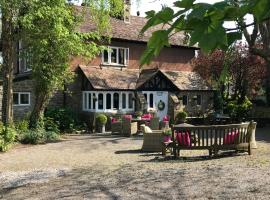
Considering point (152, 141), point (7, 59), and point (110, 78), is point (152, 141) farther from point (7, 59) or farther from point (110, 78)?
point (110, 78)

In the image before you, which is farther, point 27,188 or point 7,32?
point 7,32

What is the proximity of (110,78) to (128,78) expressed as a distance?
156cm

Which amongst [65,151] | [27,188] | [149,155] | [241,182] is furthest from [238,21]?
[65,151]

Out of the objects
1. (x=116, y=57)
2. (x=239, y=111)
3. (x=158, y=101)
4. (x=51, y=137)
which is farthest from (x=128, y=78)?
(x=51, y=137)

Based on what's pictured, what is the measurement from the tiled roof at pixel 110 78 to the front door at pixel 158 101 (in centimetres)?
140

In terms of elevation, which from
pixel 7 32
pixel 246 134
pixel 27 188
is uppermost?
pixel 7 32

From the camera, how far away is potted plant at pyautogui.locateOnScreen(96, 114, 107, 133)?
→ 2553 cm

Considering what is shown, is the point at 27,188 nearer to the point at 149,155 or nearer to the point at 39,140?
the point at 149,155

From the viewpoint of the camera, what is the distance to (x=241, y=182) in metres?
8.44

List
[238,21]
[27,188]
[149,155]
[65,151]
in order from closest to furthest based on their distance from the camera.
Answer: [238,21] → [27,188] → [149,155] → [65,151]

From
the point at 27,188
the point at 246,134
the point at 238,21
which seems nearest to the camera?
the point at 238,21

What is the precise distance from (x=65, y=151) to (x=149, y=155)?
3.62 m

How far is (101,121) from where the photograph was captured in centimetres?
2555

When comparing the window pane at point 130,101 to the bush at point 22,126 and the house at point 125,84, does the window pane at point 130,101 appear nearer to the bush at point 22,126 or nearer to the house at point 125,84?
the house at point 125,84
